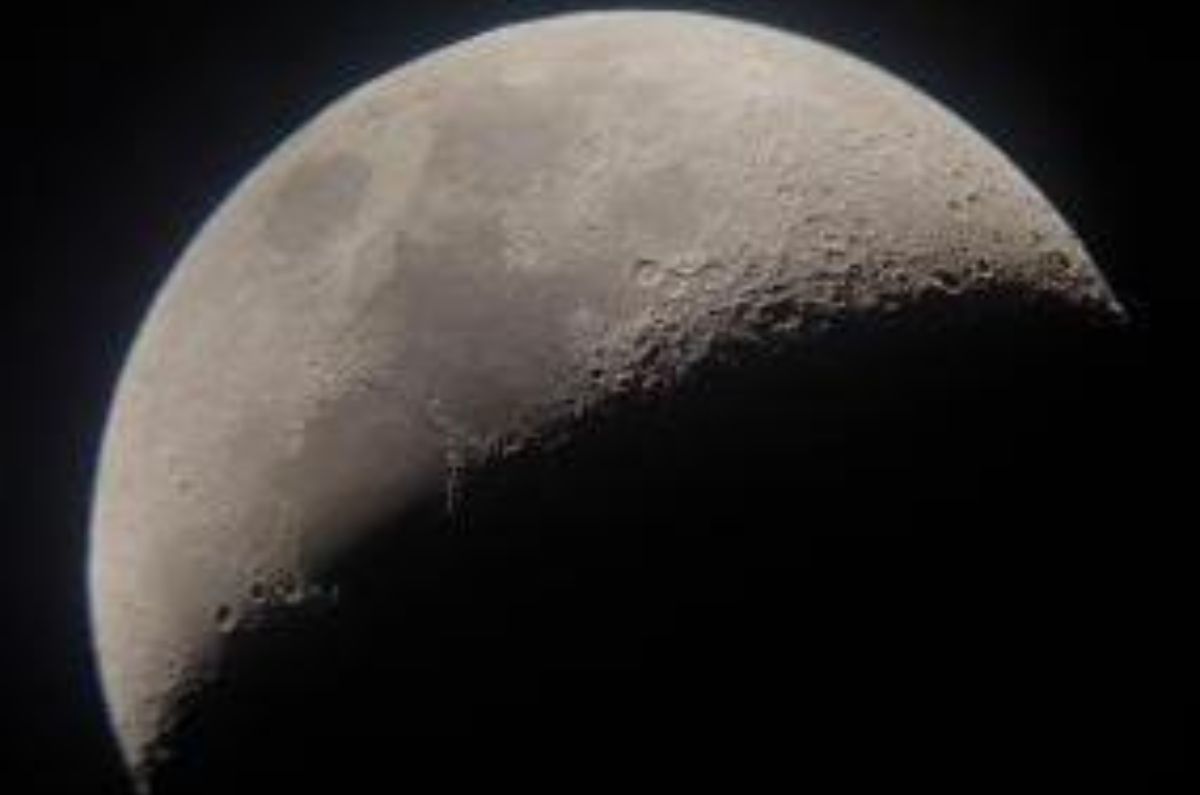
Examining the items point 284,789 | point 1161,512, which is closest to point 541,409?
point 284,789

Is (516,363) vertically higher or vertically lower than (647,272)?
lower

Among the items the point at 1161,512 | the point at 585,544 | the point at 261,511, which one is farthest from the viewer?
the point at 1161,512

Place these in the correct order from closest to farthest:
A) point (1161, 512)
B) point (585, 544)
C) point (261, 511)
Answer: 1. point (585, 544)
2. point (261, 511)
3. point (1161, 512)

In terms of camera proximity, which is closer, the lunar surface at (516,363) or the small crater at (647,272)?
the lunar surface at (516,363)

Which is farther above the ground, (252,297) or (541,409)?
(252,297)

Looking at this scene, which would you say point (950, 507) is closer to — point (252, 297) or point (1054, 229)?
point (1054, 229)

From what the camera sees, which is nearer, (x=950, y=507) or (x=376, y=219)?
(x=950, y=507)

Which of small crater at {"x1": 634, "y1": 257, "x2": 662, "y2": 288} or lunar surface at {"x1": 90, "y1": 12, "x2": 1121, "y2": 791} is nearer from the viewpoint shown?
lunar surface at {"x1": 90, "y1": 12, "x2": 1121, "y2": 791}

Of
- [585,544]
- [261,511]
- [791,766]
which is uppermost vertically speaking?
[261,511]
